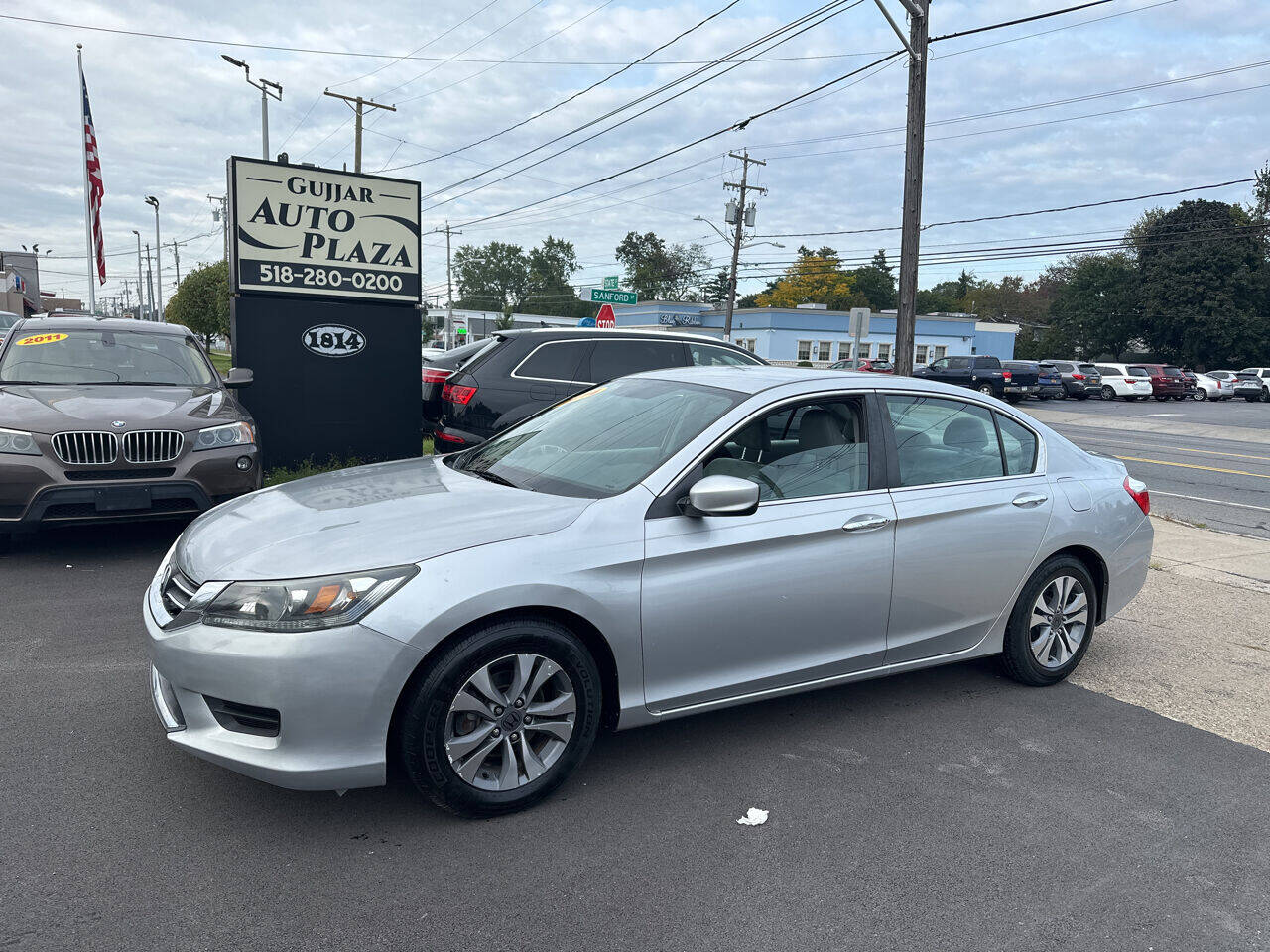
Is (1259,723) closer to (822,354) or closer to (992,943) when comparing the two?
(992,943)

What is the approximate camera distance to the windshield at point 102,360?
6.91m

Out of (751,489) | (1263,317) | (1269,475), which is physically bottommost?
(1269,475)

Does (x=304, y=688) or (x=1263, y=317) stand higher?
(x=1263, y=317)

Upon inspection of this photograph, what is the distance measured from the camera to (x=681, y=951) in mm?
2533

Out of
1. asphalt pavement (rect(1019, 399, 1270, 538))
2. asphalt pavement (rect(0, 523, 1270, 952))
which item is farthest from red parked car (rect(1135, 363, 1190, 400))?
asphalt pavement (rect(0, 523, 1270, 952))

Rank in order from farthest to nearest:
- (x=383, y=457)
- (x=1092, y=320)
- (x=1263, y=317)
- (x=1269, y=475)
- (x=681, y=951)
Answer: (x=1092, y=320)
(x=1263, y=317)
(x=1269, y=475)
(x=383, y=457)
(x=681, y=951)

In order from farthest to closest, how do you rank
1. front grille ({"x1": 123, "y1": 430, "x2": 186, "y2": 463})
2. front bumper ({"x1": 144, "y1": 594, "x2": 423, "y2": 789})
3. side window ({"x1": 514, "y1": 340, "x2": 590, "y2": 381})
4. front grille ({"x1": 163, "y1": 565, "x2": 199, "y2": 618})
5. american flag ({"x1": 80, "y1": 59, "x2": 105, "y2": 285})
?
american flag ({"x1": 80, "y1": 59, "x2": 105, "y2": 285}), side window ({"x1": 514, "y1": 340, "x2": 590, "y2": 381}), front grille ({"x1": 123, "y1": 430, "x2": 186, "y2": 463}), front grille ({"x1": 163, "y1": 565, "x2": 199, "y2": 618}), front bumper ({"x1": 144, "y1": 594, "x2": 423, "y2": 789})

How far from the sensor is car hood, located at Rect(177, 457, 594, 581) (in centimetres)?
302

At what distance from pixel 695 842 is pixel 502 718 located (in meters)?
0.77

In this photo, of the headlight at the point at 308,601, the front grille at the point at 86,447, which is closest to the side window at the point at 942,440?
the headlight at the point at 308,601

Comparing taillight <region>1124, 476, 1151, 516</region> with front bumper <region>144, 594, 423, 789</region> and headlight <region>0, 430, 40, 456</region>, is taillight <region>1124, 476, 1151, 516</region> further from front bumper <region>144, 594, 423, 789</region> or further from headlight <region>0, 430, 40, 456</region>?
headlight <region>0, 430, 40, 456</region>

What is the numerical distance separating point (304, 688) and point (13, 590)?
151 inches

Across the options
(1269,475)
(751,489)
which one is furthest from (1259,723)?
(1269,475)

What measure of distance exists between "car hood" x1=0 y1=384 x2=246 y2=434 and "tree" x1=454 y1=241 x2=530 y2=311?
119889 mm
